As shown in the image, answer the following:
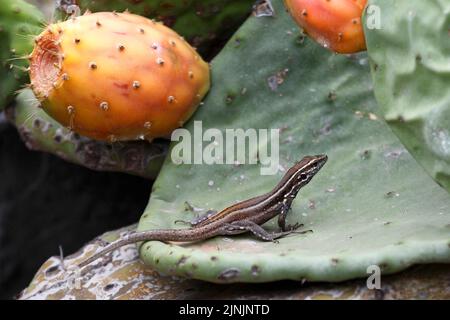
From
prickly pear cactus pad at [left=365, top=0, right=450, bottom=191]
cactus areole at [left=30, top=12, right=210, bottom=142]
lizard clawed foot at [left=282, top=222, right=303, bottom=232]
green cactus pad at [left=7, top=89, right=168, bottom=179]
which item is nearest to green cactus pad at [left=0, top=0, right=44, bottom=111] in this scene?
green cactus pad at [left=7, top=89, right=168, bottom=179]

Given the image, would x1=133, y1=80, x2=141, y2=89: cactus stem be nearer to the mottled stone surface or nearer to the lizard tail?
the lizard tail

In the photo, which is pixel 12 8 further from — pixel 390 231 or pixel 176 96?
pixel 390 231

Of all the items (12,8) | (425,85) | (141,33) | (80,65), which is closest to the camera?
(425,85)

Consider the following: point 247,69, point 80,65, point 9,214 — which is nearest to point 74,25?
point 80,65

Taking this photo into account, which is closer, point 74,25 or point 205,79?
point 74,25

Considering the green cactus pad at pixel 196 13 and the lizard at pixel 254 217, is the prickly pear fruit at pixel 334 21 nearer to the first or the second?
the lizard at pixel 254 217

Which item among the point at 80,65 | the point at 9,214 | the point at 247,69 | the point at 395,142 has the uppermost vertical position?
the point at 80,65

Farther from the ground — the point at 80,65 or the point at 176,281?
the point at 80,65
